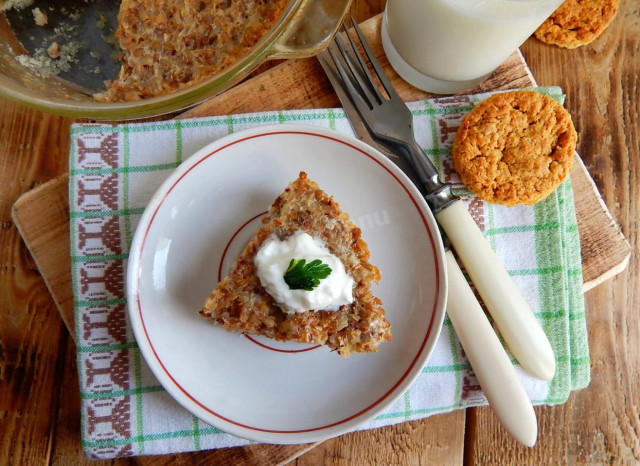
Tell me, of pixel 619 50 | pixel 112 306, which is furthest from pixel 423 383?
pixel 619 50

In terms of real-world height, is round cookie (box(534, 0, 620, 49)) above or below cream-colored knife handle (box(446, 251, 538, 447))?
above

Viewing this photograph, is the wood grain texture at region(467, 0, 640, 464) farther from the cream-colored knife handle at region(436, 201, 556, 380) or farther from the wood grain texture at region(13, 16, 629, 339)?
the cream-colored knife handle at region(436, 201, 556, 380)

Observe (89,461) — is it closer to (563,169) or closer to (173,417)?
(173,417)

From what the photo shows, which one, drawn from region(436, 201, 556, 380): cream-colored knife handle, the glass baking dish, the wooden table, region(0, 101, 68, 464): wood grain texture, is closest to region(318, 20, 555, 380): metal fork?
region(436, 201, 556, 380): cream-colored knife handle

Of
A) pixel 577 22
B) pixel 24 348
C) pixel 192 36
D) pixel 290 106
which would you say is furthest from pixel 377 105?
pixel 24 348

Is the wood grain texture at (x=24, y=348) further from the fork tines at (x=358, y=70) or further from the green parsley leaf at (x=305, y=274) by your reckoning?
the fork tines at (x=358, y=70)

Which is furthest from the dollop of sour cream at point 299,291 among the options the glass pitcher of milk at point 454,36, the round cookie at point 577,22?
the round cookie at point 577,22

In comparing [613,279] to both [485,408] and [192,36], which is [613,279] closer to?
[485,408]
